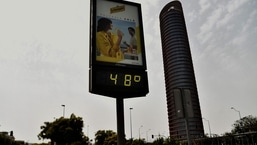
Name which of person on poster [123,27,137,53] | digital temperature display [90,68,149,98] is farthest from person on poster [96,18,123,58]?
digital temperature display [90,68,149,98]

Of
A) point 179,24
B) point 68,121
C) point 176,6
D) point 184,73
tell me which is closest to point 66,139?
point 68,121

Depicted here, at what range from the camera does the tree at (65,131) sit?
4300cm

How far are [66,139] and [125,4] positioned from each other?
3641 cm

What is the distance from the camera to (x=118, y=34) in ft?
35.0

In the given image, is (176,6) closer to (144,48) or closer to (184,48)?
(184,48)

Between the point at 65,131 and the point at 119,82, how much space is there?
120ft

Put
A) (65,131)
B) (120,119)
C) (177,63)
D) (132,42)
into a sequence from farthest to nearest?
(177,63)
(65,131)
(132,42)
(120,119)

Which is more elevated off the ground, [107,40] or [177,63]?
[177,63]

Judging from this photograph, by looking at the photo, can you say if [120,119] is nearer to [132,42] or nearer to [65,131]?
[132,42]

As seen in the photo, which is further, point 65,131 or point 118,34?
point 65,131

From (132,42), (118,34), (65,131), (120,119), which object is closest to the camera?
(120,119)

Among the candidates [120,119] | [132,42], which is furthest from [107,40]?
[120,119]

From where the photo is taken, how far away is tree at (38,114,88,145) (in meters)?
43.0

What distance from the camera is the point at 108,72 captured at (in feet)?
31.6
